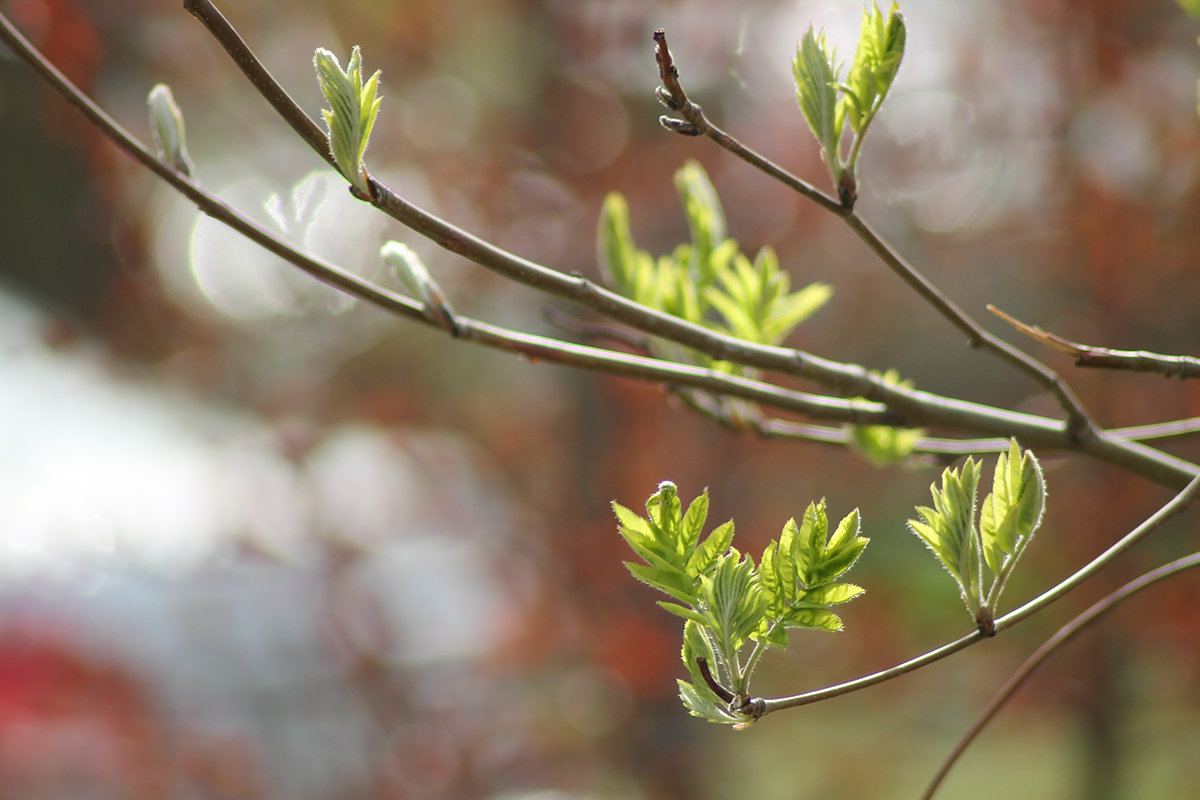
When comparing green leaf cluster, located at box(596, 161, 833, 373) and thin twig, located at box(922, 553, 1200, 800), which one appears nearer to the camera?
thin twig, located at box(922, 553, 1200, 800)

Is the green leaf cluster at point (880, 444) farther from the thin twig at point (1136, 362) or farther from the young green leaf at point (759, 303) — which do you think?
the thin twig at point (1136, 362)

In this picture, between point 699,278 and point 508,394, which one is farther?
point 508,394

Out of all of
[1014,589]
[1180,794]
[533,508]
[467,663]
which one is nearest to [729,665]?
[533,508]

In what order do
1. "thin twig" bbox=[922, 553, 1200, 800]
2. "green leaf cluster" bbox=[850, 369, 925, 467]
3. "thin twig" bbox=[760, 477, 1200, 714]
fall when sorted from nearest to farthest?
1. "thin twig" bbox=[760, 477, 1200, 714]
2. "thin twig" bbox=[922, 553, 1200, 800]
3. "green leaf cluster" bbox=[850, 369, 925, 467]

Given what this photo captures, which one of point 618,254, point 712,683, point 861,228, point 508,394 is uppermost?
point 508,394

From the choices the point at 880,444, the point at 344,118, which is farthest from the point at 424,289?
the point at 880,444

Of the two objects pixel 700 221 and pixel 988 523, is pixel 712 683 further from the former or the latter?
pixel 700 221

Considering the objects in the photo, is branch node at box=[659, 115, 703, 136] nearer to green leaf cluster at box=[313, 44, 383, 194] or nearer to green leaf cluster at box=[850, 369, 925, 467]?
green leaf cluster at box=[313, 44, 383, 194]

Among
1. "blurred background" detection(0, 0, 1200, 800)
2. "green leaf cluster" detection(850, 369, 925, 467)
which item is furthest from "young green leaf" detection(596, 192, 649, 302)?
"blurred background" detection(0, 0, 1200, 800)

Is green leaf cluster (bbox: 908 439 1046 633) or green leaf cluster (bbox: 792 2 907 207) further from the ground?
green leaf cluster (bbox: 792 2 907 207)
